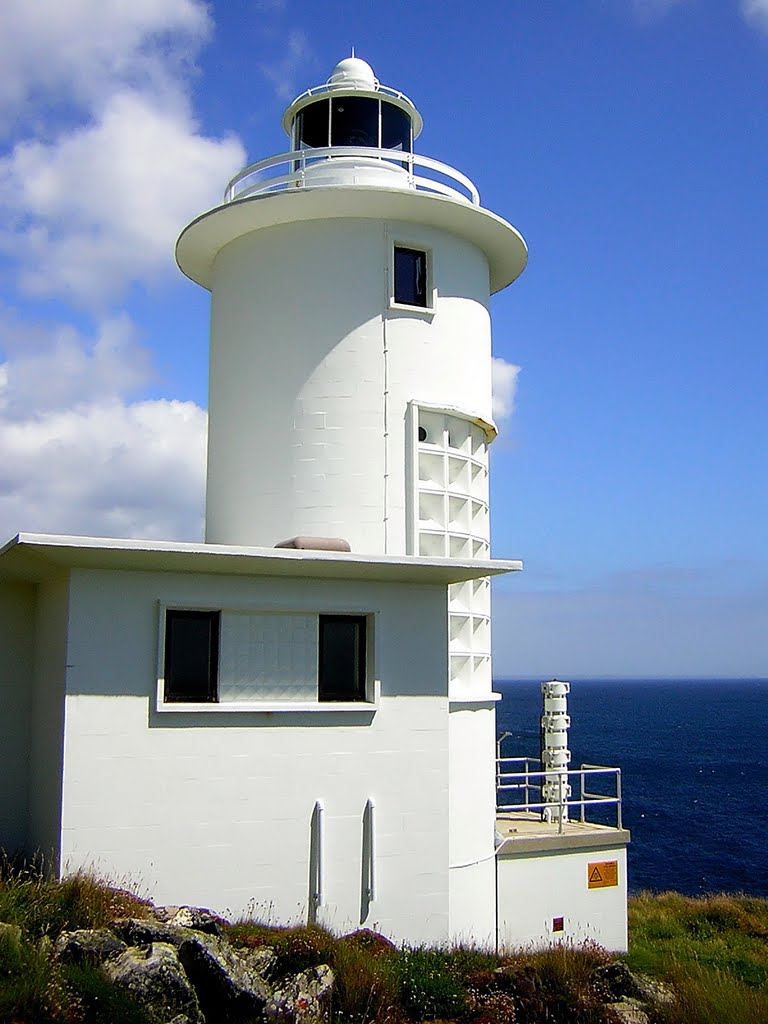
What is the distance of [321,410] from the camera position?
14414 millimetres

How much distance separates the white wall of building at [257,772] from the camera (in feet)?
34.8

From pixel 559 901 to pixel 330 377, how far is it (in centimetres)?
793

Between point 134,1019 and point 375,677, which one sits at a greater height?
point 375,677

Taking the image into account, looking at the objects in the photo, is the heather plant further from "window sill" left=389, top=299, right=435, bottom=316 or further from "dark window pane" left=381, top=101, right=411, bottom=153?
"dark window pane" left=381, top=101, right=411, bottom=153

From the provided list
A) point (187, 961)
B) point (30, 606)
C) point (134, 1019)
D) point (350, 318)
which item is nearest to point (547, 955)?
point (187, 961)

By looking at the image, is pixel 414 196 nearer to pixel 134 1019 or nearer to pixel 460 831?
pixel 460 831

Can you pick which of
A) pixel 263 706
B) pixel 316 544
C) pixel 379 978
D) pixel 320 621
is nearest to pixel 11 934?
pixel 379 978

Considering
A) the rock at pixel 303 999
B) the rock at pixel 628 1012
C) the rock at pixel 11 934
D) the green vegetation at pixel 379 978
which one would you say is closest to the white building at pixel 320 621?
the green vegetation at pixel 379 978

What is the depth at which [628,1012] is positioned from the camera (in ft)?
30.0

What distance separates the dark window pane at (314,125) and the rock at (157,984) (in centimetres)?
1215

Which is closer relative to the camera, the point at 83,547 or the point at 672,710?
the point at 83,547

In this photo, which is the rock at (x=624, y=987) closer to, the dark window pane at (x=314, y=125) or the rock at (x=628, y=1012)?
the rock at (x=628, y=1012)

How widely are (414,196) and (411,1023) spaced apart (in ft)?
32.9

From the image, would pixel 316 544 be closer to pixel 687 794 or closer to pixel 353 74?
pixel 353 74
